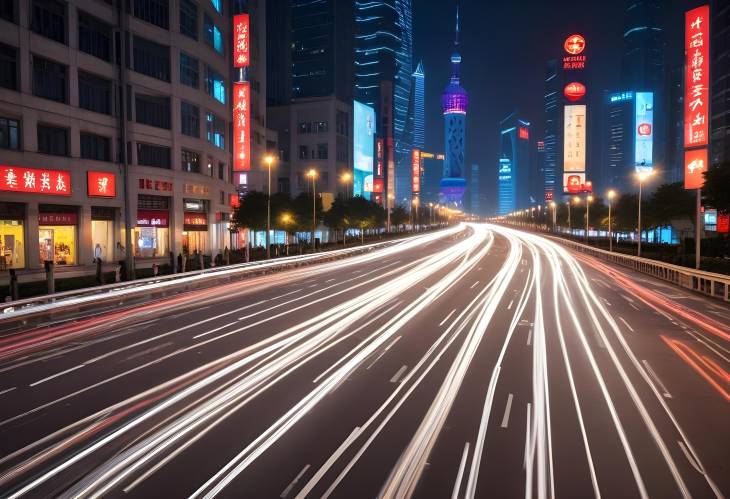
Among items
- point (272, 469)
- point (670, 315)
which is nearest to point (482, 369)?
point (272, 469)

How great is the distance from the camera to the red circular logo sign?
171125 millimetres

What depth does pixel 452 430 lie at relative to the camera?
887cm

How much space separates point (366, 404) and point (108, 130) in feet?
130

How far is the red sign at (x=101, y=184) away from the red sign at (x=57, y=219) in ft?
7.27

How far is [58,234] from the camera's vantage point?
38219 millimetres

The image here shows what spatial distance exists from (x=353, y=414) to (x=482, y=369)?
423 cm

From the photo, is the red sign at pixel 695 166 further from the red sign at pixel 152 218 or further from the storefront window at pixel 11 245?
the storefront window at pixel 11 245

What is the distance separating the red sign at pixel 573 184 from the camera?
161m

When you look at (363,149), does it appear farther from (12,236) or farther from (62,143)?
(12,236)

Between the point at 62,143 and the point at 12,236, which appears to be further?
the point at 62,143

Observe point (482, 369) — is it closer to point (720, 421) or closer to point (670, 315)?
point (720, 421)

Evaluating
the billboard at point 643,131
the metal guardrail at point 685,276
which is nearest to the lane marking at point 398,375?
the metal guardrail at point 685,276

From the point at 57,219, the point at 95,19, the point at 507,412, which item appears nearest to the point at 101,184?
the point at 57,219

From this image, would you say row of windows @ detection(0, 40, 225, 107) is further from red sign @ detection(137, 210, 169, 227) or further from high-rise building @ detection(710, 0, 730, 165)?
high-rise building @ detection(710, 0, 730, 165)
